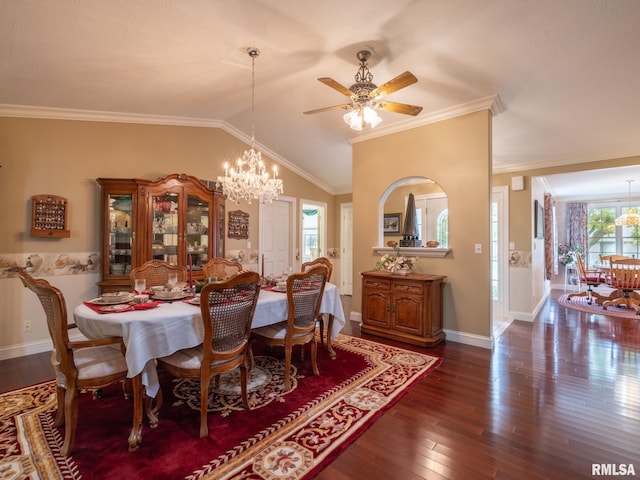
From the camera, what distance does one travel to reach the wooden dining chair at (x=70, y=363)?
67.9 inches

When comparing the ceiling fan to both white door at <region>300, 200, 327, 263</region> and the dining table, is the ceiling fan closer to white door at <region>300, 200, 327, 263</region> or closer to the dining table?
the dining table

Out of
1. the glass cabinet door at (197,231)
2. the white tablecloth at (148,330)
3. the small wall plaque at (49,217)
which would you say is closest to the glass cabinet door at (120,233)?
the small wall plaque at (49,217)

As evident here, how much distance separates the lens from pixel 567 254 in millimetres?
7926

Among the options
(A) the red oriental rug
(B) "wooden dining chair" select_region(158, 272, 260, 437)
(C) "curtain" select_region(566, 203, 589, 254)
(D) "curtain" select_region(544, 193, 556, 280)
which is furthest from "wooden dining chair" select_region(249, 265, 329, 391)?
(C) "curtain" select_region(566, 203, 589, 254)

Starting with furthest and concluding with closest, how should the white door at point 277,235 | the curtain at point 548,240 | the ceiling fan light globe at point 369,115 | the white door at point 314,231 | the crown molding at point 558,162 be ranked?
1. the white door at point 314,231
2. the curtain at point 548,240
3. the white door at point 277,235
4. the crown molding at point 558,162
5. the ceiling fan light globe at point 369,115

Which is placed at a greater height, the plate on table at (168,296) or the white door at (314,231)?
the white door at (314,231)

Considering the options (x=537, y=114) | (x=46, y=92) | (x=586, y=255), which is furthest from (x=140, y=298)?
(x=586, y=255)

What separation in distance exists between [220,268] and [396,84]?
2.51 m

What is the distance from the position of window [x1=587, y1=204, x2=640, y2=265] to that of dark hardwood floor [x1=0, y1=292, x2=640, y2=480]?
5.64 meters

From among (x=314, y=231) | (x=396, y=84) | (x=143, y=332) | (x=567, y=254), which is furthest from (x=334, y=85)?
Result: (x=567, y=254)

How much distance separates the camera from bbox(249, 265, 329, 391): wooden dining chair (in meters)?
2.50

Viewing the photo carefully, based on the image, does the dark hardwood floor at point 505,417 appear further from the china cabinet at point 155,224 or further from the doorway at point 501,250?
the doorway at point 501,250

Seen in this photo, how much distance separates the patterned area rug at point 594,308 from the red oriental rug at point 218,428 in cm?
450

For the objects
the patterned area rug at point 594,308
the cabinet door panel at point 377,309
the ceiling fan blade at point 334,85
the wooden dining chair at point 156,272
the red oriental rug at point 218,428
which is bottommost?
the patterned area rug at point 594,308
